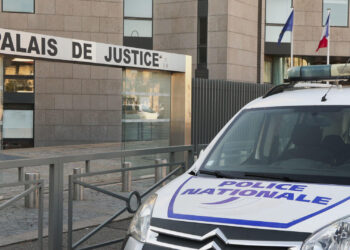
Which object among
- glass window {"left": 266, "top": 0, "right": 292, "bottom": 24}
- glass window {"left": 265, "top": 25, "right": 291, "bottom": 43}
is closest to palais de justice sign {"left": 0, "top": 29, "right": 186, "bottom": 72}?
glass window {"left": 265, "top": 25, "right": 291, "bottom": 43}

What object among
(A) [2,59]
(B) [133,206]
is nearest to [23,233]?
(B) [133,206]

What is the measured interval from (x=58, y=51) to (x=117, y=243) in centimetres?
463

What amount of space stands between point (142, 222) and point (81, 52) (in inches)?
283

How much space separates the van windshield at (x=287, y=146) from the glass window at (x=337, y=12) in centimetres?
2535

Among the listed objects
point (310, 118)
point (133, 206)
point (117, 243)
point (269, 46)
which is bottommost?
point (117, 243)

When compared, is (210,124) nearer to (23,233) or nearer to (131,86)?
(131,86)

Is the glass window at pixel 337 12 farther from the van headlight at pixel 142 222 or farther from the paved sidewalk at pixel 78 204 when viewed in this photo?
the van headlight at pixel 142 222

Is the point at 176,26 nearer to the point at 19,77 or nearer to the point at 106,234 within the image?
the point at 19,77

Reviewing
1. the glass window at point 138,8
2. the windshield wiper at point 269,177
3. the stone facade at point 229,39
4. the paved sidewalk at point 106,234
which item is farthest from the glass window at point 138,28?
the windshield wiper at point 269,177

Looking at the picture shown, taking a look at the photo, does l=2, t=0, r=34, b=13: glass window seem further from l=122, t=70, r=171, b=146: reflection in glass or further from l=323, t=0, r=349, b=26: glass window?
l=323, t=0, r=349, b=26: glass window

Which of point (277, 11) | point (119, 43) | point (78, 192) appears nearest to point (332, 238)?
point (78, 192)

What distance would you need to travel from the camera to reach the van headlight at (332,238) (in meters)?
3.24

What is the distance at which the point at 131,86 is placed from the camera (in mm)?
12531

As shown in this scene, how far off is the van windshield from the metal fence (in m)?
10.7
